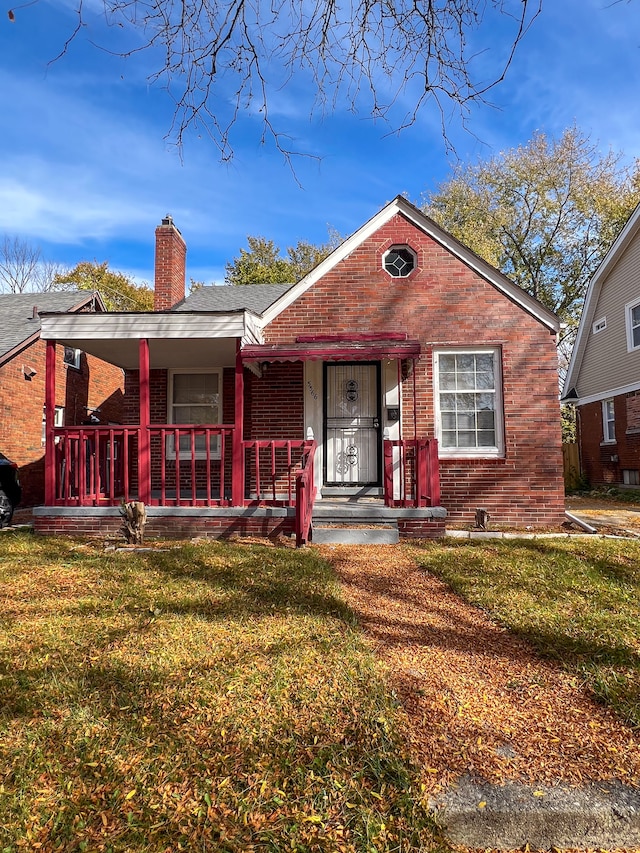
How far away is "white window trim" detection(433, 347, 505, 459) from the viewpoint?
27.0 ft

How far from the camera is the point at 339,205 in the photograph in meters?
4.52

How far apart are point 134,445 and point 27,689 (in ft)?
25.4

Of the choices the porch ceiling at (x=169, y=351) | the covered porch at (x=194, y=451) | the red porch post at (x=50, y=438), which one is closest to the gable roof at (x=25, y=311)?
the porch ceiling at (x=169, y=351)

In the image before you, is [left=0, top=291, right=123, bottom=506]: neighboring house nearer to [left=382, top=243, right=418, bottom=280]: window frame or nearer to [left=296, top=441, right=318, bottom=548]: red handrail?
[left=382, top=243, right=418, bottom=280]: window frame

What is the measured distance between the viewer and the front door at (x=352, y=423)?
27.9ft

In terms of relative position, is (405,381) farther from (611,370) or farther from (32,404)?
(32,404)

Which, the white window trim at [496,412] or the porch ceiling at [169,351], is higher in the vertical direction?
the porch ceiling at [169,351]

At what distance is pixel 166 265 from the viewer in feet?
36.9

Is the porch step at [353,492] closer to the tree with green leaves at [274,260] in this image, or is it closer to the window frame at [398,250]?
the window frame at [398,250]

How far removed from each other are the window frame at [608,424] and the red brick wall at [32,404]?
17.0 m

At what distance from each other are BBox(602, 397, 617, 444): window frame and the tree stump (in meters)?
14.4

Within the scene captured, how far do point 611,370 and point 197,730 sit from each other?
16.4 m

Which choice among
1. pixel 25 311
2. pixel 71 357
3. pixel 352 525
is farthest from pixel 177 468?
pixel 25 311

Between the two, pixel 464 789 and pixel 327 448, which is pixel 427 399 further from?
pixel 464 789
